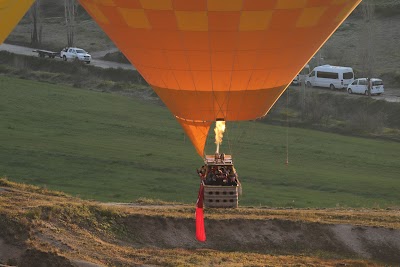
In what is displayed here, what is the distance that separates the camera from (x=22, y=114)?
53781 mm

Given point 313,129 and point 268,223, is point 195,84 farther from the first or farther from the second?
point 313,129

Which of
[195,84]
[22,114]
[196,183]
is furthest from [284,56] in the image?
[22,114]

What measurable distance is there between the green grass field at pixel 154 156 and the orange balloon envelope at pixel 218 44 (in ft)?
42.4

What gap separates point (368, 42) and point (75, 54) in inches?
643

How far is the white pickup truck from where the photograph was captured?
65.5m

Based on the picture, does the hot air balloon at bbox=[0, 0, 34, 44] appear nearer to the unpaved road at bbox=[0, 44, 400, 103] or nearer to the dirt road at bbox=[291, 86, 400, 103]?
the dirt road at bbox=[291, 86, 400, 103]

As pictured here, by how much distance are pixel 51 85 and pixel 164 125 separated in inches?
396

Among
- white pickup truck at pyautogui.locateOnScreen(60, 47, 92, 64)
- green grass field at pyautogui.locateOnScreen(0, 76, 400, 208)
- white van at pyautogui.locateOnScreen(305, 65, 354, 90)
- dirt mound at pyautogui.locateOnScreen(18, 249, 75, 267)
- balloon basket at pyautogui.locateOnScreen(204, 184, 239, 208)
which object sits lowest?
dirt mound at pyautogui.locateOnScreen(18, 249, 75, 267)

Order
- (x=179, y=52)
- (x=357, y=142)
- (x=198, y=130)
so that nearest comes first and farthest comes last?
1. (x=179, y=52)
2. (x=198, y=130)
3. (x=357, y=142)

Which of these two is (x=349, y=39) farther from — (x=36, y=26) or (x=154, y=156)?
(x=154, y=156)

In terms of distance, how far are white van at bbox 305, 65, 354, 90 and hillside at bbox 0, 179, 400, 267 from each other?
26224mm

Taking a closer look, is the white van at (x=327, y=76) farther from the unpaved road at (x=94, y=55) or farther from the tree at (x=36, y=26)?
the tree at (x=36, y=26)

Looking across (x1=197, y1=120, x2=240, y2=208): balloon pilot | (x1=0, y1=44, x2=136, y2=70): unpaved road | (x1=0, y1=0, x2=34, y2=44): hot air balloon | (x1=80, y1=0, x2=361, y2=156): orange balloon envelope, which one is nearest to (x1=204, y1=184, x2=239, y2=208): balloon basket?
(x1=197, y1=120, x2=240, y2=208): balloon pilot

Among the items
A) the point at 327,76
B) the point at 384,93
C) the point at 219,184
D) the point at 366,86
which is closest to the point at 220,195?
the point at 219,184
